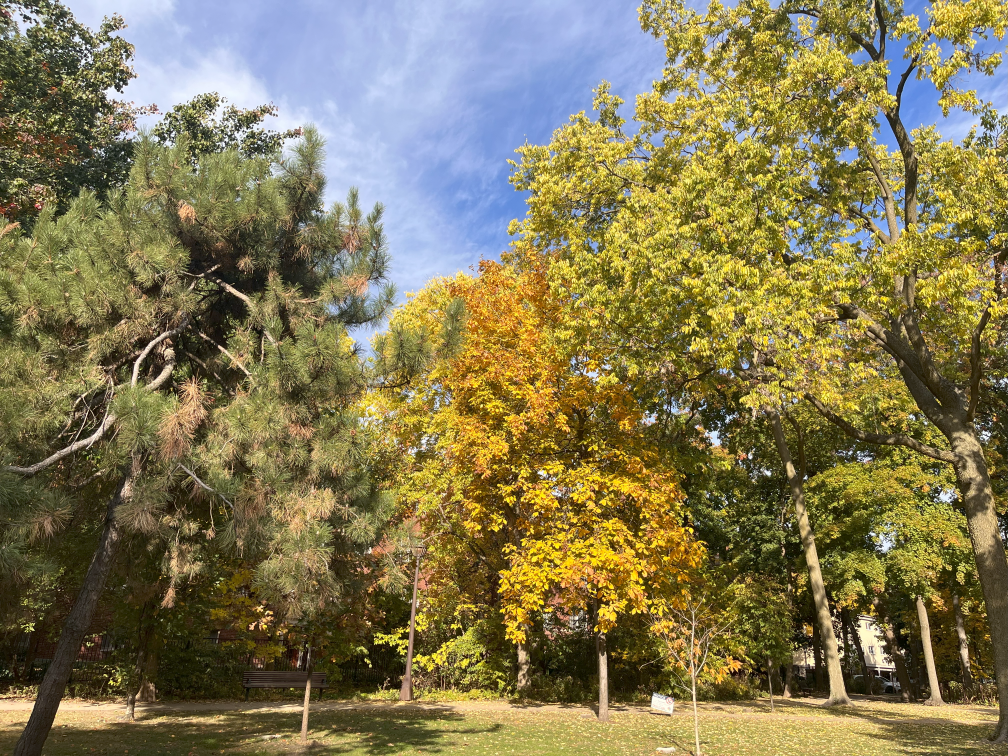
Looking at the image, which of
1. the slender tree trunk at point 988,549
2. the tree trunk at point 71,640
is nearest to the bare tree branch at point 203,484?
the tree trunk at point 71,640

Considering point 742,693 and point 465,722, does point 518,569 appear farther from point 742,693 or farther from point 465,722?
point 742,693

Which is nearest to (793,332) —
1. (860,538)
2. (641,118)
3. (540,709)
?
(641,118)

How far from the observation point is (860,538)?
19.9 m

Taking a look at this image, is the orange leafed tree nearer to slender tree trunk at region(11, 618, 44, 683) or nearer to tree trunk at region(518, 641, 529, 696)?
tree trunk at region(518, 641, 529, 696)

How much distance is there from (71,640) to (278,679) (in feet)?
33.2

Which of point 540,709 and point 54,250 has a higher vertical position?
point 54,250

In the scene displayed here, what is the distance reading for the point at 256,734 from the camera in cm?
1036

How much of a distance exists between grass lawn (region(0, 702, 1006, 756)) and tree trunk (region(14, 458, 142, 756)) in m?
1.86

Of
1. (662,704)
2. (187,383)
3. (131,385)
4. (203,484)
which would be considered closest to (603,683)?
(662,704)

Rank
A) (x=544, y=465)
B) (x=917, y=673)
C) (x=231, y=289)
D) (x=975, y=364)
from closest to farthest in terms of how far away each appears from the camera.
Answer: (x=231, y=289) → (x=975, y=364) → (x=544, y=465) → (x=917, y=673)

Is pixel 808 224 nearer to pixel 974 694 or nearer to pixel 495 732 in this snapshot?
pixel 495 732

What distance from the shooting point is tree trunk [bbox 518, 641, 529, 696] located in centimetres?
1823

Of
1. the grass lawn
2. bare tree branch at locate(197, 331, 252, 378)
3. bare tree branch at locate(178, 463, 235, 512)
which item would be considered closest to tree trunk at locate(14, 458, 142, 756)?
bare tree branch at locate(178, 463, 235, 512)

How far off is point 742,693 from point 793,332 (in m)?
17.3
